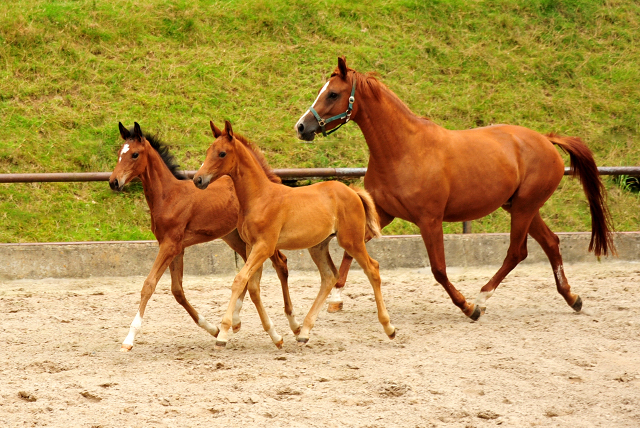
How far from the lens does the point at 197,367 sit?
182 inches

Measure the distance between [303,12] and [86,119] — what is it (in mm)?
4608

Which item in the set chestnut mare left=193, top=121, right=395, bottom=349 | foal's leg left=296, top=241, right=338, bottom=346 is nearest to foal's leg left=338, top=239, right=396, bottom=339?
chestnut mare left=193, top=121, right=395, bottom=349

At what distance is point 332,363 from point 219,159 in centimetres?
160

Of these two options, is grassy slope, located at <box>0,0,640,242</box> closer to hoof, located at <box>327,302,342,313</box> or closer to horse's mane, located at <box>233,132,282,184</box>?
hoof, located at <box>327,302,342,313</box>

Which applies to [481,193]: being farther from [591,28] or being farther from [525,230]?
[591,28]

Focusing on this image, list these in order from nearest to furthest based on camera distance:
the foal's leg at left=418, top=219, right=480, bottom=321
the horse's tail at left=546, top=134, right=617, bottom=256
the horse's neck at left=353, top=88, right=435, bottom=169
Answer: the foal's leg at left=418, top=219, right=480, bottom=321 < the horse's neck at left=353, top=88, right=435, bottom=169 < the horse's tail at left=546, top=134, right=617, bottom=256

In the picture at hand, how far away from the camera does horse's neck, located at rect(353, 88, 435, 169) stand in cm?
604

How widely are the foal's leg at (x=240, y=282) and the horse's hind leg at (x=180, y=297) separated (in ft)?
1.79

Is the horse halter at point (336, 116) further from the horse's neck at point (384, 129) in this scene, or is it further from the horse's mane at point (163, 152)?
→ the horse's mane at point (163, 152)

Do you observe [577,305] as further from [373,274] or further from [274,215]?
[274,215]

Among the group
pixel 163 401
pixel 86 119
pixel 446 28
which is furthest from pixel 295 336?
pixel 446 28

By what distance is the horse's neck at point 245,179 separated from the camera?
16.2 ft

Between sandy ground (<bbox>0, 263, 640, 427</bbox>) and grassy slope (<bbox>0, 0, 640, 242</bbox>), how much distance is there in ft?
7.56

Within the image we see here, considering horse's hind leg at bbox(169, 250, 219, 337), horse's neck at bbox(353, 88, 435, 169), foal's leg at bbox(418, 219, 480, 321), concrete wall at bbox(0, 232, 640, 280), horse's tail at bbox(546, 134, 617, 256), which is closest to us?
horse's hind leg at bbox(169, 250, 219, 337)
